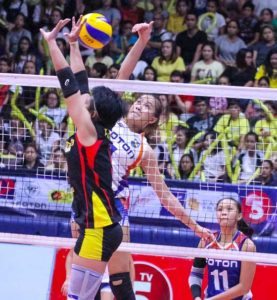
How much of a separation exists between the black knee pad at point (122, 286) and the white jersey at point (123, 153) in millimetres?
601

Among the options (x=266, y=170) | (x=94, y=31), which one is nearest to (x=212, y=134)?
(x=266, y=170)

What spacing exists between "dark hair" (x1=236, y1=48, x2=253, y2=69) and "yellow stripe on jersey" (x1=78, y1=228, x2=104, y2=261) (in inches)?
323

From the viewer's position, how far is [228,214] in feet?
25.5

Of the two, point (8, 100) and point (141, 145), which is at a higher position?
point (8, 100)

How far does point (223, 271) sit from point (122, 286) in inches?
41.9

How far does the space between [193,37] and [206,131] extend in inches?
161

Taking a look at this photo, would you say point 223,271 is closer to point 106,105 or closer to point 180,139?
point 106,105

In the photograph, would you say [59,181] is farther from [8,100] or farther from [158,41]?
[158,41]

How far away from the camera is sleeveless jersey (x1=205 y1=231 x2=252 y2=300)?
7.80m

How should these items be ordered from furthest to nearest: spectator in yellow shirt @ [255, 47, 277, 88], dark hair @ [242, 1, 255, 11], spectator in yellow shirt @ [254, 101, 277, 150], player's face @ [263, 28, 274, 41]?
dark hair @ [242, 1, 255, 11] < player's face @ [263, 28, 274, 41] < spectator in yellow shirt @ [255, 47, 277, 88] < spectator in yellow shirt @ [254, 101, 277, 150]

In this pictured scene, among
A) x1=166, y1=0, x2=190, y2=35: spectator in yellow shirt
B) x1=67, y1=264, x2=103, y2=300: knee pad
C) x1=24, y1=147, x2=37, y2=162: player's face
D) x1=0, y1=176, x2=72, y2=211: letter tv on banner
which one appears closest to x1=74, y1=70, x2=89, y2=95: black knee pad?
x1=67, y1=264, x2=103, y2=300: knee pad

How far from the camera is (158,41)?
14906mm

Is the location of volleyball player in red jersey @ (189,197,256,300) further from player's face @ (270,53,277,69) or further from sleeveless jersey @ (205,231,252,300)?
player's face @ (270,53,277,69)

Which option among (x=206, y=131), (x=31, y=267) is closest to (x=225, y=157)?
(x=206, y=131)
